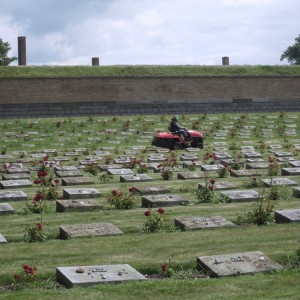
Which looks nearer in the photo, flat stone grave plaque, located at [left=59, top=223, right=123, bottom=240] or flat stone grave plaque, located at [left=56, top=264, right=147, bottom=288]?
flat stone grave plaque, located at [left=56, top=264, right=147, bottom=288]

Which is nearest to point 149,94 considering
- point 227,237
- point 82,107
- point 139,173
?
point 82,107

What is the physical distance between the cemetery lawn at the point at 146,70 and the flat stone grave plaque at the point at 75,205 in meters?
29.9

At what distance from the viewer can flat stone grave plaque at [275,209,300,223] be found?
11.8 m

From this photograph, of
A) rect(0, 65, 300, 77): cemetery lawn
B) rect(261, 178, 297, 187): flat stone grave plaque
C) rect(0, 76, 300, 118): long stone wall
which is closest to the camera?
rect(261, 178, 297, 187): flat stone grave plaque

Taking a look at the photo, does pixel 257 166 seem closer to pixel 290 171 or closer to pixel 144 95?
pixel 290 171

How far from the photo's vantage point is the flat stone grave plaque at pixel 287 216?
11823mm

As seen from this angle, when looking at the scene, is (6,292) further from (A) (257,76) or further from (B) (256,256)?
(A) (257,76)

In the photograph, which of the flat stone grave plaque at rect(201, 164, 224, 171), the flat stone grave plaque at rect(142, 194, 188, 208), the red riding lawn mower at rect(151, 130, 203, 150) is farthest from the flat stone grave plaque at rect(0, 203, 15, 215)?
the red riding lawn mower at rect(151, 130, 203, 150)

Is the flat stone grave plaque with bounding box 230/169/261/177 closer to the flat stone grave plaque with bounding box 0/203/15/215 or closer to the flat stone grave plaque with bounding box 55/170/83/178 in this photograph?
the flat stone grave plaque with bounding box 55/170/83/178

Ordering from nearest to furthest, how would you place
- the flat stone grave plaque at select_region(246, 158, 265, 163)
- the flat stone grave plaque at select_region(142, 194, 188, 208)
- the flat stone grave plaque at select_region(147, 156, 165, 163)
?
the flat stone grave plaque at select_region(142, 194, 188, 208) → the flat stone grave plaque at select_region(246, 158, 265, 163) → the flat stone grave plaque at select_region(147, 156, 165, 163)

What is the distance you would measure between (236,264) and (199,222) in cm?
294

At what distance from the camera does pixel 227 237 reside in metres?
10.8

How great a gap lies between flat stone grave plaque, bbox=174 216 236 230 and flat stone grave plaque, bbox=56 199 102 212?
7.01ft

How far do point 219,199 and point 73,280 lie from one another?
21.3ft
